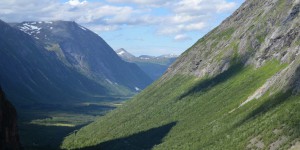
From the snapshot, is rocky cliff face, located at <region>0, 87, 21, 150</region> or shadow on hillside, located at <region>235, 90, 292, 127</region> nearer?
shadow on hillside, located at <region>235, 90, 292, 127</region>

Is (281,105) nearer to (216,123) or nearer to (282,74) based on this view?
(282,74)

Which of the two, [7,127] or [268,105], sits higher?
[7,127]

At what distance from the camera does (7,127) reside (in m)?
148

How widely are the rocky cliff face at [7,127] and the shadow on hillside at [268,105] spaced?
240 ft

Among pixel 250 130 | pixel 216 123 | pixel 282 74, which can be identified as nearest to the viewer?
pixel 250 130

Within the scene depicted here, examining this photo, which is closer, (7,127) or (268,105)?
(268,105)

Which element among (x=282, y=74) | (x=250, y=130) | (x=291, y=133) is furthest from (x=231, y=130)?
(x=291, y=133)

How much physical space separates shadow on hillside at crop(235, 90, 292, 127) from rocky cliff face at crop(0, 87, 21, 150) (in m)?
73.2

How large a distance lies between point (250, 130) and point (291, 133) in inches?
946

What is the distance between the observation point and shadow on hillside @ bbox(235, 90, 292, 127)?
13940 cm

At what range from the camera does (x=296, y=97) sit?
13238 cm

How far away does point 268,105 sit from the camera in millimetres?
144500

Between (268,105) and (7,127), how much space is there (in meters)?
84.2

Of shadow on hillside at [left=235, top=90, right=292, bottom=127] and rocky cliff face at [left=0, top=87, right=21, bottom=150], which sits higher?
rocky cliff face at [left=0, top=87, right=21, bottom=150]
